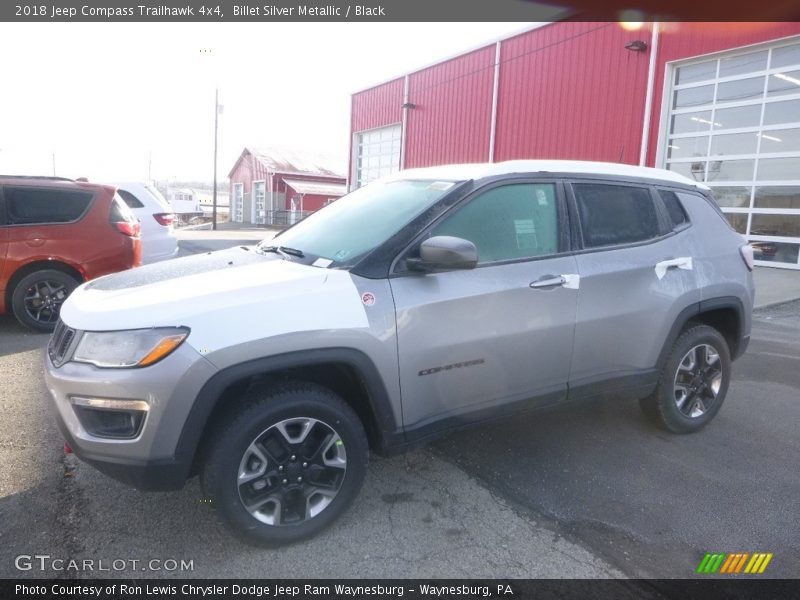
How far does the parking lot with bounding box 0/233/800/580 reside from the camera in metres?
2.66

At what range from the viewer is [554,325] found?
131 inches

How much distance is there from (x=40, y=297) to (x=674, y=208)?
6.34 meters

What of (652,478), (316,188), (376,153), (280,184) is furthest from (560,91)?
(280,184)

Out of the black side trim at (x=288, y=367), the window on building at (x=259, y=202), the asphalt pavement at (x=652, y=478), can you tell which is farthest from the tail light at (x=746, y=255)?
the window on building at (x=259, y=202)

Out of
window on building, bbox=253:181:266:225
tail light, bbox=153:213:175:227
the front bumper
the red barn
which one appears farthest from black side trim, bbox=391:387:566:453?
window on building, bbox=253:181:266:225

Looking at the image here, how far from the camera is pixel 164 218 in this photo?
30.6 feet

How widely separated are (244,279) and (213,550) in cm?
124

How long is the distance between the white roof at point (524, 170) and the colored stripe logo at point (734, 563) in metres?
2.18

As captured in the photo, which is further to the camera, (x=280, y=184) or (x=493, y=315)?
(x=280, y=184)

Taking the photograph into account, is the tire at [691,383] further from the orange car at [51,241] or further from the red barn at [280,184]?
the red barn at [280,184]

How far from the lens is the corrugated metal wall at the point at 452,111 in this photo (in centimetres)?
1745

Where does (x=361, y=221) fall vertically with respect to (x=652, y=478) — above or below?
above

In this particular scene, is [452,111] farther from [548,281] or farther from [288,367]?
[288,367]

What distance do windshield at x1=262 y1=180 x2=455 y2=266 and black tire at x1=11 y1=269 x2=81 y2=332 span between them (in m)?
3.92
